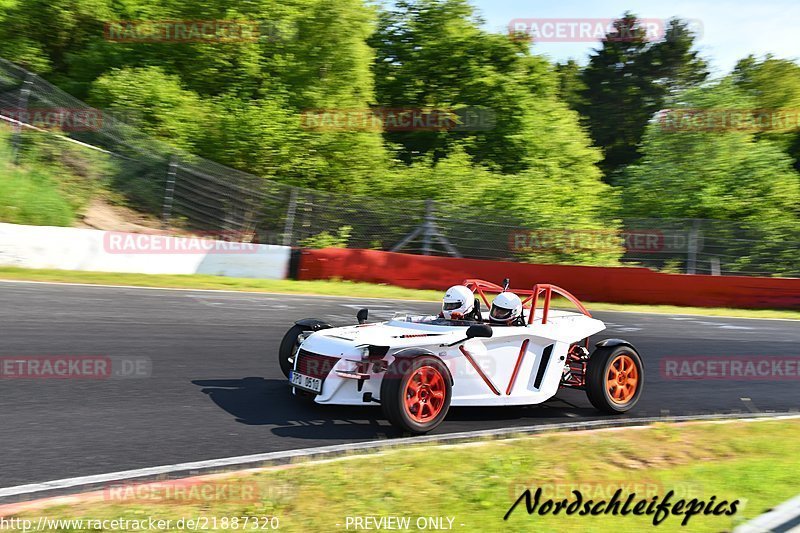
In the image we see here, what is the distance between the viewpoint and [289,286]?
1564cm

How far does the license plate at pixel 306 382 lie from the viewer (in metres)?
6.50

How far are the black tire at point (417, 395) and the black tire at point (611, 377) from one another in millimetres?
1565

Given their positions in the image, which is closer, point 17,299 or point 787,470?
point 787,470

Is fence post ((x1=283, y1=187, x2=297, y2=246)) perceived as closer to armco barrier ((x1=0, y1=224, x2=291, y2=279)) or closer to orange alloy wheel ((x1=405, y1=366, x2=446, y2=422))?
armco barrier ((x1=0, y1=224, x2=291, y2=279))

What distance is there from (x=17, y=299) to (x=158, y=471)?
7.13 meters

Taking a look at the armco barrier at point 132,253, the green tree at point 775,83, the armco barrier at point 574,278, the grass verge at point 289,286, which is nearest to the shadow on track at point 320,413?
the grass verge at point 289,286

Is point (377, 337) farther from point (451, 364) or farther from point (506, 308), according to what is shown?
point (506, 308)

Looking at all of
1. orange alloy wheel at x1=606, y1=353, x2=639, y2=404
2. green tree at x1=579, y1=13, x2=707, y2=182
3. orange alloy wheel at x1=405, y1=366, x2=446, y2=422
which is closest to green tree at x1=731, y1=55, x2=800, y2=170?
green tree at x1=579, y1=13, x2=707, y2=182

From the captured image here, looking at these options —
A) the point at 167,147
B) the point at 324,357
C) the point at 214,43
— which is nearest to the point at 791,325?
the point at 324,357

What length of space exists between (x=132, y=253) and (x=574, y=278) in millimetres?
8883

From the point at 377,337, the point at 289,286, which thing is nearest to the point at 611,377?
the point at 377,337

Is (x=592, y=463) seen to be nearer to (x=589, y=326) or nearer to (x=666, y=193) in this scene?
(x=589, y=326)

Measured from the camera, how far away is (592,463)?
5.54m

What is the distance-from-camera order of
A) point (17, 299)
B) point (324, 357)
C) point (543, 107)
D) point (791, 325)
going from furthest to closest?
point (543, 107) → point (791, 325) → point (17, 299) → point (324, 357)
